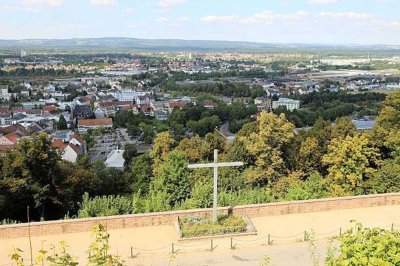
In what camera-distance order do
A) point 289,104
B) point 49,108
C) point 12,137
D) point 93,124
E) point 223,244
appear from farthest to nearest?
point 289,104, point 49,108, point 93,124, point 12,137, point 223,244

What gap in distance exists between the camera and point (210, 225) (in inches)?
511

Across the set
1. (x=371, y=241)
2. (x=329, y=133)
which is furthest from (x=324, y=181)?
(x=371, y=241)

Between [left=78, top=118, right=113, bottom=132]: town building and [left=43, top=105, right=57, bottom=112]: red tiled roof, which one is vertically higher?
[left=43, top=105, right=57, bottom=112]: red tiled roof

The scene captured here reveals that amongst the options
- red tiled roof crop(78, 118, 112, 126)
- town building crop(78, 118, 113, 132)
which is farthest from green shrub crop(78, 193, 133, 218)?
red tiled roof crop(78, 118, 112, 126)

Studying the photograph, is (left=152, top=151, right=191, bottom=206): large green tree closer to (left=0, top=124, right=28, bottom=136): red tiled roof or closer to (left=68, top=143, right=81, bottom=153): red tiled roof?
(left=68, top=143, right=81, bottom=153): red tiled roof

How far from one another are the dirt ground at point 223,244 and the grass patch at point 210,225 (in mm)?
247

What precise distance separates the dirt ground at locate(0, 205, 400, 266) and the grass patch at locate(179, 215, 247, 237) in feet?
0.81

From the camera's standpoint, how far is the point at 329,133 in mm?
26375

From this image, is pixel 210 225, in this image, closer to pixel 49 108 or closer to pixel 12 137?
pixel 12 137

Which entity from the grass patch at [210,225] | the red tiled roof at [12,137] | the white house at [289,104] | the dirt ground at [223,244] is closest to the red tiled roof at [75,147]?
the red tiled roof at [12,137]

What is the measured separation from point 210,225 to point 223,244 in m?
0.78

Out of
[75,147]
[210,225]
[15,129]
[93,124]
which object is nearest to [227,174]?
[210,225]

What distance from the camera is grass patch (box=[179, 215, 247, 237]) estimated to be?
1266 centimetres

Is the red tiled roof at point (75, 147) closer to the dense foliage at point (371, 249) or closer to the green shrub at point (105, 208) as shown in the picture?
the green shrub at point (105, 208)
